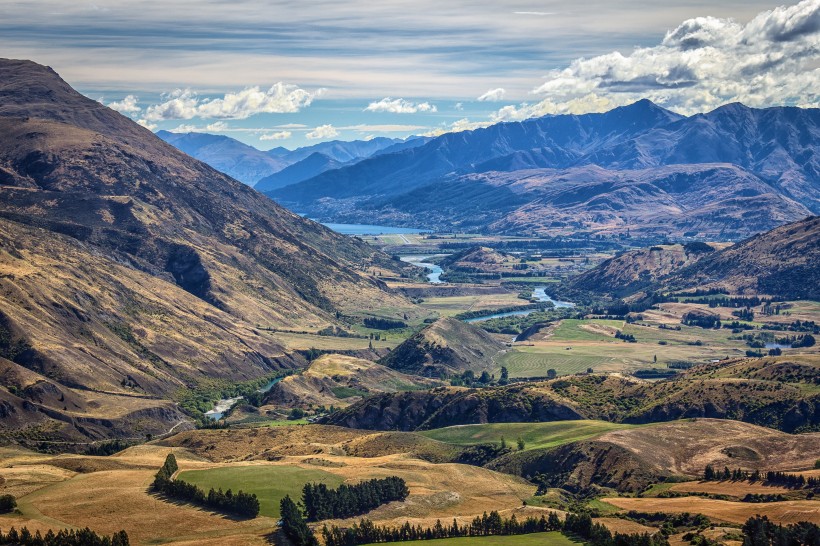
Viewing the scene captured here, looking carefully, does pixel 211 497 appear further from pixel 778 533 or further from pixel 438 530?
pixel 778 533

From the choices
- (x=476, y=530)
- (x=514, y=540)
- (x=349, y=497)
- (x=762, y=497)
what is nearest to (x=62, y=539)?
(x=349, y=497)

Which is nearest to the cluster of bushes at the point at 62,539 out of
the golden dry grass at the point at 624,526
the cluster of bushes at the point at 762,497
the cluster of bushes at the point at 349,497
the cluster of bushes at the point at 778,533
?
the cluster of bushes at the point at 349,497

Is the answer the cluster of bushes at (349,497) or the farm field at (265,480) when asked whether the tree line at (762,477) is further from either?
the farm field at (265,480)

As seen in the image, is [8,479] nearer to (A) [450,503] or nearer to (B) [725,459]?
(A) [450,503]

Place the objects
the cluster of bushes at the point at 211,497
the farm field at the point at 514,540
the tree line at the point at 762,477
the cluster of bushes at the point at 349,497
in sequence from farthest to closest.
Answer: the tree line at the point at 762,477 < the cluster of bushes at the point at 349,497 < the cluster of bushes at the point at 211,497 < the farm field at the point at 514,540

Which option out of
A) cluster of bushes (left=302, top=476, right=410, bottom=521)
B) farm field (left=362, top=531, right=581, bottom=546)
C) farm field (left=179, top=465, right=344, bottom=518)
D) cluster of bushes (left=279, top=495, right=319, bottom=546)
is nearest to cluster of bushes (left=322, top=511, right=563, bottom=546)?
farm field (left=362, top=531, right=581, bottom=546)

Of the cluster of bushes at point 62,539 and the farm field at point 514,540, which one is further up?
the cluster of bushes at point 62,539

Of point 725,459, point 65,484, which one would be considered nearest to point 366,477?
point 65,484
